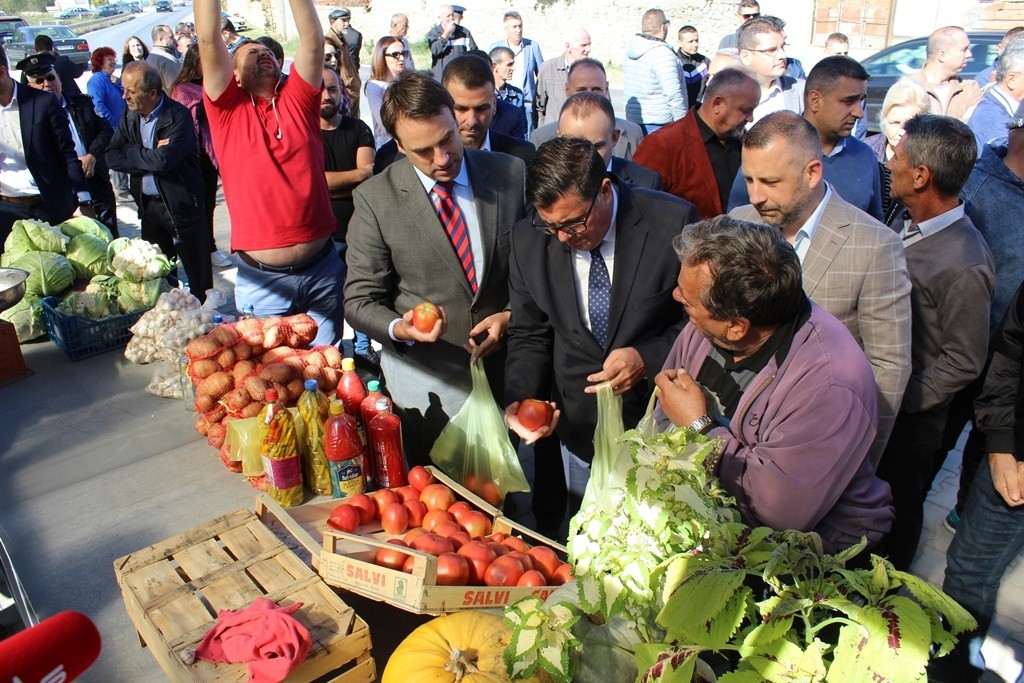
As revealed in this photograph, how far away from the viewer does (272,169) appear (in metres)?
3.86

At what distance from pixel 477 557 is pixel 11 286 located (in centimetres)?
325

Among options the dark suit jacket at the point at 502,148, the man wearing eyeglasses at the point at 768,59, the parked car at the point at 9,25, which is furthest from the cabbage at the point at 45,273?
the parked car at the point at 9,25

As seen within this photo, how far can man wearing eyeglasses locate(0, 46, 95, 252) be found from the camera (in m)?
5.64

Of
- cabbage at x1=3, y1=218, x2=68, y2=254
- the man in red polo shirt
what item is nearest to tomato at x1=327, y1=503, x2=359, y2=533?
the man in red polo shirt

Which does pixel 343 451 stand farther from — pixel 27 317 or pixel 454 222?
pixel 27 317

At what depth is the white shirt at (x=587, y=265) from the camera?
2.85m

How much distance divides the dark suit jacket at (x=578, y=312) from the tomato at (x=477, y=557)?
0.77m

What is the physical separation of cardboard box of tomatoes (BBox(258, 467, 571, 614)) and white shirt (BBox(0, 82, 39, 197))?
14.9 feet

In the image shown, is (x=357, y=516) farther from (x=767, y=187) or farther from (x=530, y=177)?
(x=767, y=187)

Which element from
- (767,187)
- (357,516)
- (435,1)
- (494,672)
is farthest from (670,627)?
(435,1)

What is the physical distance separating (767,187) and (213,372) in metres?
2.50

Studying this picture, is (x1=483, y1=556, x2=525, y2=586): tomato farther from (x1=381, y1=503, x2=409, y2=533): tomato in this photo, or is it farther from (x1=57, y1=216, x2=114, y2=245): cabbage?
(x1=57, y1=216, x2=114, y2=245): cabbage

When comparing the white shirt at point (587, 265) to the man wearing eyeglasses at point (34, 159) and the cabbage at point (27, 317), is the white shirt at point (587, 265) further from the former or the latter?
the man wearing eyeglasses at point (34, 159)

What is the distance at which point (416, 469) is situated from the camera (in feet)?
9.64
